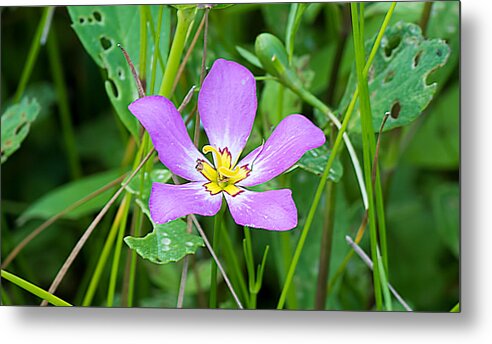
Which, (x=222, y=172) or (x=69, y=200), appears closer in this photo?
(x=222, y=172)

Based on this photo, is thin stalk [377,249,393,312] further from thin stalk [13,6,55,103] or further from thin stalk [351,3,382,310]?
thin stalk [13,6,55,103]

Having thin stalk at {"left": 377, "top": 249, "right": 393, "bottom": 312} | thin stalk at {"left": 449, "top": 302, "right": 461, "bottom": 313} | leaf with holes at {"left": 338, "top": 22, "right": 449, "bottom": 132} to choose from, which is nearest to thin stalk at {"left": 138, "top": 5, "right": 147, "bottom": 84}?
leaf with holes at {"left": 338, "top": 22, "right": 449, "bottom": 132}

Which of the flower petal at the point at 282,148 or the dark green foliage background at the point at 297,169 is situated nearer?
the flower petal at the point at 282,148

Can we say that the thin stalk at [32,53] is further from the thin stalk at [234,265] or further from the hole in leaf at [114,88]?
the thin stalk at [234,265]

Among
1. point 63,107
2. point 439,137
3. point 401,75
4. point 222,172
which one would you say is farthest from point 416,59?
point 63,107

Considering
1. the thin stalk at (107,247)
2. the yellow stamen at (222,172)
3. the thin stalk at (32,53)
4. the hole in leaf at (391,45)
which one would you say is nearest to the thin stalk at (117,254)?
the thin stalk at (107,247)

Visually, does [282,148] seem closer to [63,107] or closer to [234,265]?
[234,265]

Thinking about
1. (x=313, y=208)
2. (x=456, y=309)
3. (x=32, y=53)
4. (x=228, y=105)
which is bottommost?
→ (x=456, y=309)
